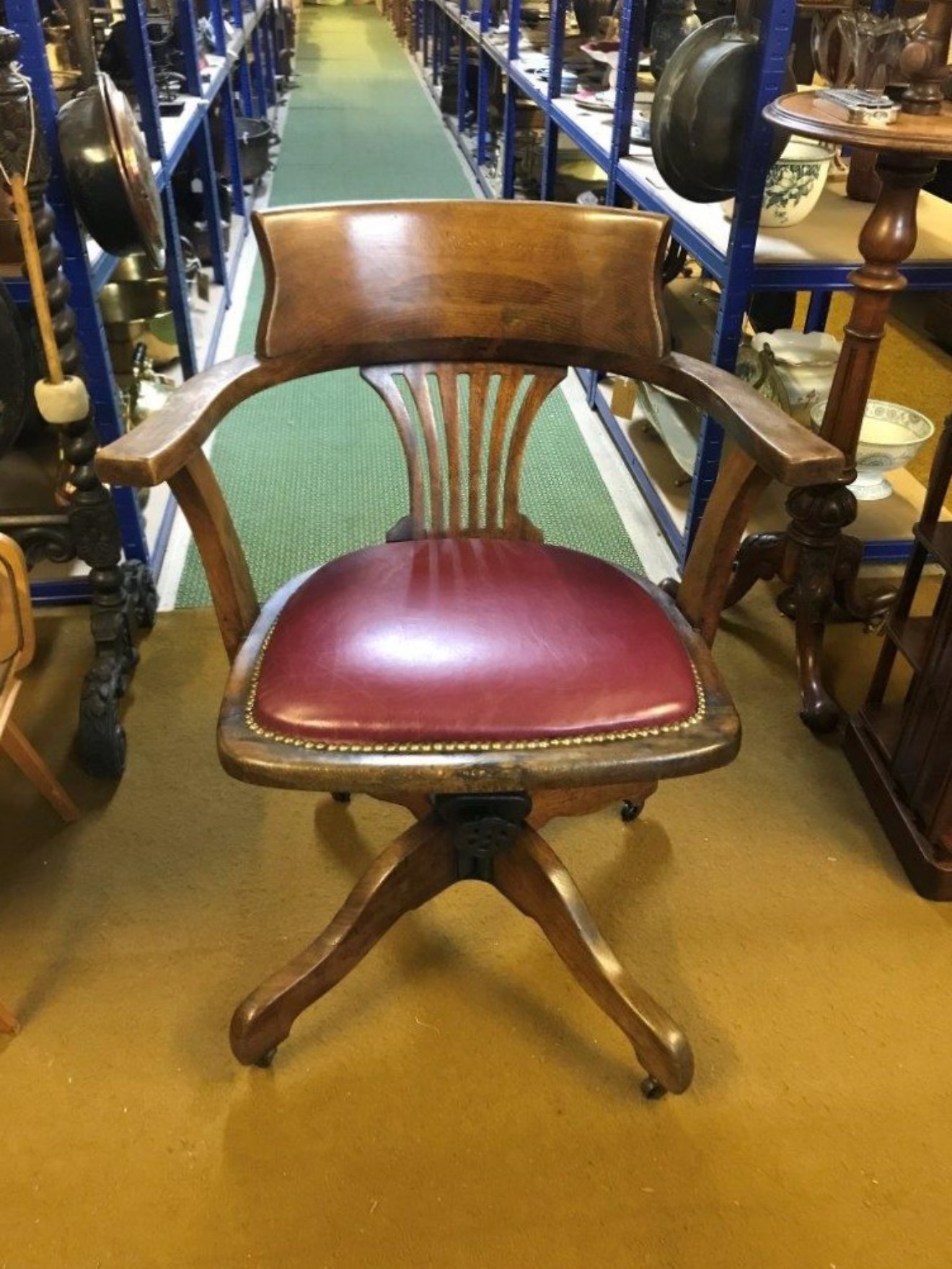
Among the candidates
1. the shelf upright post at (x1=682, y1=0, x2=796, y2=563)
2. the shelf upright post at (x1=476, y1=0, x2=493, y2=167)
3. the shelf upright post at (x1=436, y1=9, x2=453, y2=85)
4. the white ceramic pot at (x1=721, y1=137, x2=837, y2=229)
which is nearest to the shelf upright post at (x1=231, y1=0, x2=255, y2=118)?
the shelf upright post at (x1=476, y1=0, x2=493, y2=167)

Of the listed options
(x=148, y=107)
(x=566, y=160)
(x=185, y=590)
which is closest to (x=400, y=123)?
(x=566, y=160)

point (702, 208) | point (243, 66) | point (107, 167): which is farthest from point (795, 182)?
point (243, 66)

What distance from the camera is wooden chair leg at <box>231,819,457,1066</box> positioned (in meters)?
1.16

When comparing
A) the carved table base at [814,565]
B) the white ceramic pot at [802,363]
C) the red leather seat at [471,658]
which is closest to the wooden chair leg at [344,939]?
the red leather seat at [471,658]

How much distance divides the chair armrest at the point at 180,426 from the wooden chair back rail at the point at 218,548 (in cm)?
3

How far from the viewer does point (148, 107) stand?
7.08 feet

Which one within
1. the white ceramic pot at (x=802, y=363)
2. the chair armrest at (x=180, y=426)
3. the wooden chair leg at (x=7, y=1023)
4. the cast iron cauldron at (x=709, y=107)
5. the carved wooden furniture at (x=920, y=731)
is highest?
the cast iron cauldron at (x=709, y=107)

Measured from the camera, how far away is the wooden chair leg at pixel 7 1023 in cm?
121

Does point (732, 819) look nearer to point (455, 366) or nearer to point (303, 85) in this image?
point (455, 366)

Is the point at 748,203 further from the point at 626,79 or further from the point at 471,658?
the point at 471,658

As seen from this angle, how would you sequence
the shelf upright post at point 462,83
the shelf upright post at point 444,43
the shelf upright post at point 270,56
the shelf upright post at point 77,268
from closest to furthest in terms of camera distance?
the shelf upright post at point 77,268 < the shelf upright post at point 462,83 < the shelf upright post at point 270,56 < the shelf upright post at point 444,43

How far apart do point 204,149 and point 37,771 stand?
2.40 m

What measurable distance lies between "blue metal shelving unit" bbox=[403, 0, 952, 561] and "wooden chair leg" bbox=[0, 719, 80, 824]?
1189mm

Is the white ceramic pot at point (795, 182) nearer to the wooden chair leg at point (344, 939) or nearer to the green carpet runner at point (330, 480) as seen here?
the green carpet runner at point (330, 480)
